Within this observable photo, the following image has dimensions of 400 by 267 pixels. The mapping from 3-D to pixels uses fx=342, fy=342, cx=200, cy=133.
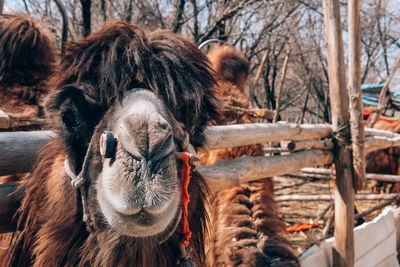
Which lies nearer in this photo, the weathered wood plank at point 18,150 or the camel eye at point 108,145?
the camel eye at point 108,145

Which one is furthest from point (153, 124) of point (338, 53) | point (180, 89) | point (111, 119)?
point (338, 53)

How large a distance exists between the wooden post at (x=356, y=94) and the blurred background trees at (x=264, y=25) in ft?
12.6

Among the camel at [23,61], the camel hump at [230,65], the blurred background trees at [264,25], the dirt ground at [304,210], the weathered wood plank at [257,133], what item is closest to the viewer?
the weathered wood plank at [257,133]

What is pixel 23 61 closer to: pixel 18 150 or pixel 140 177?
pixel 18 150

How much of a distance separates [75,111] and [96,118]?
97 mm

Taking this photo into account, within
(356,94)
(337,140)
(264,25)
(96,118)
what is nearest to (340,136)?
(337,140)

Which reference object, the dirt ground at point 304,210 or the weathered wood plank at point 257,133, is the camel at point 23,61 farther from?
the dirt ground at point 304,210

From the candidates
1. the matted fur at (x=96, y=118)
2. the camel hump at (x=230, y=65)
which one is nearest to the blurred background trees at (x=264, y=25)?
the camel hump at (x=230, y=65)

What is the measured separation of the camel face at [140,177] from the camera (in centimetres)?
117

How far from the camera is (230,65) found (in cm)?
453

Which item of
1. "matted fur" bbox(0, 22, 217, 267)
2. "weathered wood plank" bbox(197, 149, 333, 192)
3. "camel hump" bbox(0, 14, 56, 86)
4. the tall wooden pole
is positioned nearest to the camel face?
"matted fur" bbox(0, 22, 217, 267)

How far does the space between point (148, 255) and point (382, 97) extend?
7.26m

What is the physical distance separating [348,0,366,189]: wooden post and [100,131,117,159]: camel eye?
310cm

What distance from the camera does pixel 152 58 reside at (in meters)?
1.53
